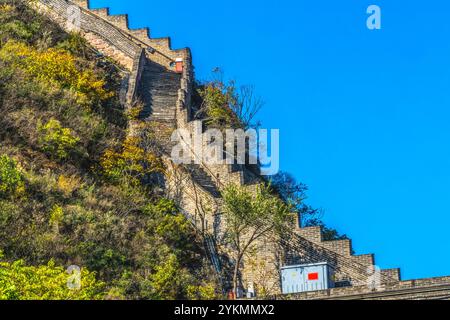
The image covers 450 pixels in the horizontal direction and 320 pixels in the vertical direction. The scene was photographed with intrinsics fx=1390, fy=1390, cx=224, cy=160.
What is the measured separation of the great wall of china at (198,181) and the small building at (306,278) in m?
0.45

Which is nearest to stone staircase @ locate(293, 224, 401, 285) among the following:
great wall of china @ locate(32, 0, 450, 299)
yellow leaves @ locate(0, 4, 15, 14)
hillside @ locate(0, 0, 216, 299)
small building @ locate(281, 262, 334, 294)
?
great wall of china @ locate(32, 0, 450, 299)

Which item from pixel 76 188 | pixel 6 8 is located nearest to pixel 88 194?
pixel 76 188

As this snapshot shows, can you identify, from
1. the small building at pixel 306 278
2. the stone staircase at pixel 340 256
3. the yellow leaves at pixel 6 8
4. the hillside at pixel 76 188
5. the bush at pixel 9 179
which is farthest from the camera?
the yellow leaves at pixel 6 8

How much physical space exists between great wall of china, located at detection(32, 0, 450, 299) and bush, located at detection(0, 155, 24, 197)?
6.52 metres

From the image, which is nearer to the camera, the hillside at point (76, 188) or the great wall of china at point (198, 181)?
the great wall of china at point (198, 181)

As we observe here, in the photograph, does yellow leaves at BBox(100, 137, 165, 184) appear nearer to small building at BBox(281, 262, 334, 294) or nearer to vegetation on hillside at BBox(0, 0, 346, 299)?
vegetation on hillside at BBox(0, 0, 346, 299)

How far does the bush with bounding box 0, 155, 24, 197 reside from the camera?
134 feet

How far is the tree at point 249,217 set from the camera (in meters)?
42.5

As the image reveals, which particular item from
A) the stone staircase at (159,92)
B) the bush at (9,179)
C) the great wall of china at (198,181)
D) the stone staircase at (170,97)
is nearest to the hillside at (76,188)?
the bush at (9,179)

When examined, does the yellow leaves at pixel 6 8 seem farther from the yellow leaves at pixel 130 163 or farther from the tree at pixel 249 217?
the tree at pixel 249 217

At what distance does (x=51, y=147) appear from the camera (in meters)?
44.7
